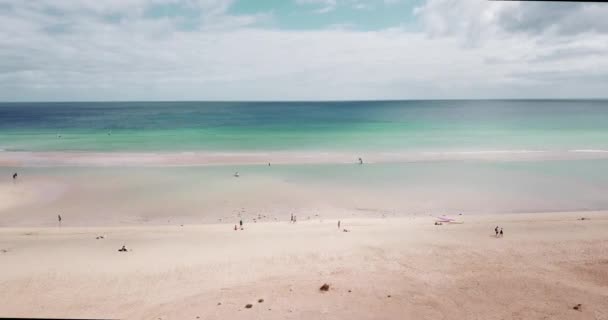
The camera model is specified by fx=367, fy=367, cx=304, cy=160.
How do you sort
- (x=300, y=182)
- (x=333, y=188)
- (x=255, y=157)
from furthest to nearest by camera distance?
(x=255, y=157)
(x=300, y=182)
(x=333, y=188)

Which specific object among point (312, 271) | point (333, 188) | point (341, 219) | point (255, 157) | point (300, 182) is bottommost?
point (312, 271)

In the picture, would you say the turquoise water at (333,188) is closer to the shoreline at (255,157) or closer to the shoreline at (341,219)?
the shoreline at (341,219)

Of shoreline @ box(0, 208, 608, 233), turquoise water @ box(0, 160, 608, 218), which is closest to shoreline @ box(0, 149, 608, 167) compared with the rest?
turquoise water @ box(0, 160, 608, 218)

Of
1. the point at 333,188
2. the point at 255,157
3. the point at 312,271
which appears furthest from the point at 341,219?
the point at 255,157

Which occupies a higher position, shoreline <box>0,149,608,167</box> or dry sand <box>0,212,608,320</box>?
shoreline <box>0,149,608,167</box>

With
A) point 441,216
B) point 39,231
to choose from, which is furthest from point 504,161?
point 39,231

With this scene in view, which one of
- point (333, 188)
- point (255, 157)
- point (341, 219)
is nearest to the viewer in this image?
point (341, 219)

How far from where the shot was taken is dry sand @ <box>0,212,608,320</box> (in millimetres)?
7852

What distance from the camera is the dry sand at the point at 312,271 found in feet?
25.8

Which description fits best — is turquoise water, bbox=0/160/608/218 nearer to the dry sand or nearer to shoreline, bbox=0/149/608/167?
shoreline, bbox=0/149/608/167

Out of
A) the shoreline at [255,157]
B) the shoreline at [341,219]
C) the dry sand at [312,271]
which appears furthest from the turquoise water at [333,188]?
the dry sand at [312,271]

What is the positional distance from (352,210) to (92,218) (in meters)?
11.4

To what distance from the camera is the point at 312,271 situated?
9836mm

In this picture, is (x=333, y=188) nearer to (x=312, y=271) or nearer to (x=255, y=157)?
(x=312, y=271)
